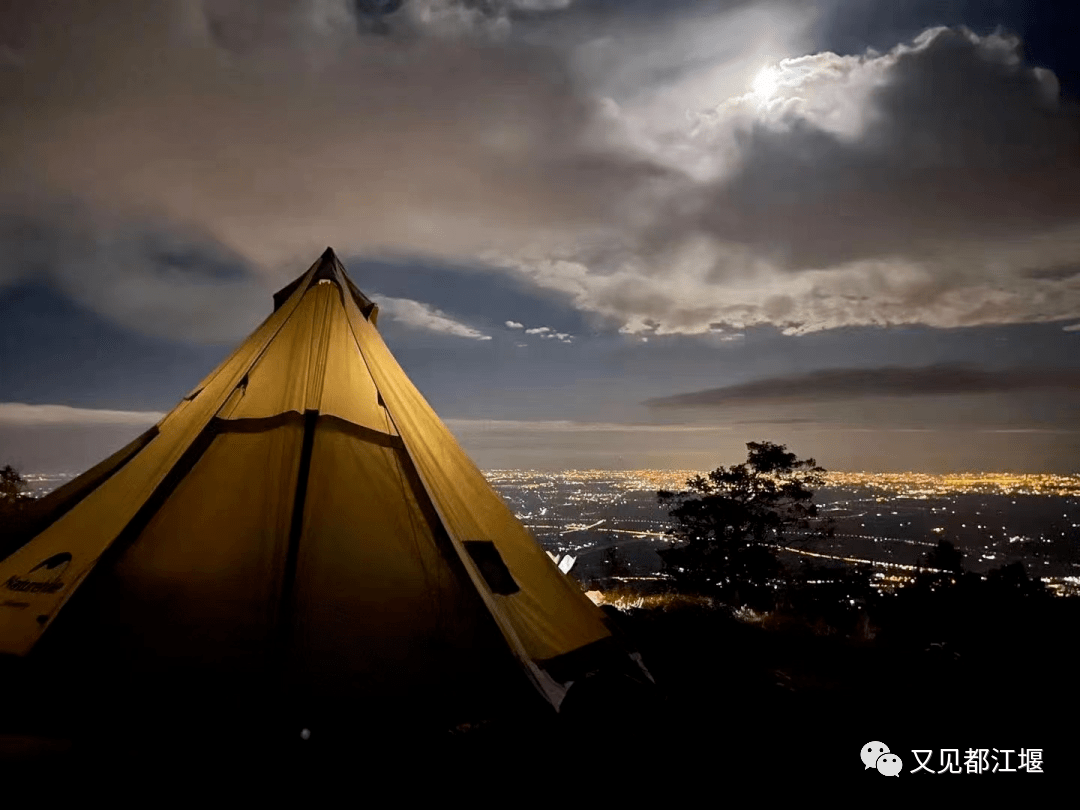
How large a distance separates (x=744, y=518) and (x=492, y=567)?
16.2 m

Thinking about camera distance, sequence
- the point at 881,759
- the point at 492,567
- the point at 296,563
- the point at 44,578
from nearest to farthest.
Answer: the point at 296,563, the point at 44,578, the point at 881,759, the point at 492,567

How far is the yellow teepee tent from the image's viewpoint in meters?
3.77

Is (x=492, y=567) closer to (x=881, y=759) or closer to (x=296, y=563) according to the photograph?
(x=296, y=563)

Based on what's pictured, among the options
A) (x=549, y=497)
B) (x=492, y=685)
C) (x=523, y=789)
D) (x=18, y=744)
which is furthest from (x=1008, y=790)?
(x=549, y=497)

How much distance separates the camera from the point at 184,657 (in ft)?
12.3

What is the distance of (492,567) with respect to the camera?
4984 millimetres

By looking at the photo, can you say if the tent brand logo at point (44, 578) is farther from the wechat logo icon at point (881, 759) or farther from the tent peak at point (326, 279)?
the wechat logo icon at point (881, 759)

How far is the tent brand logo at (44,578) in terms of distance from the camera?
4.18m

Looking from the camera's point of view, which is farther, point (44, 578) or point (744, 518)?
point (744, 518)

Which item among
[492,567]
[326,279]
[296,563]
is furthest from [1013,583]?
[326,279]

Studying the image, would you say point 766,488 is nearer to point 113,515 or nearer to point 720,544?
point 720,544

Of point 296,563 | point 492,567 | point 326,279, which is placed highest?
point 326,279

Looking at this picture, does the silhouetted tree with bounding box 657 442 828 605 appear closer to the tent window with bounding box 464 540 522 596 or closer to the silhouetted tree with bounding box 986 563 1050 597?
the silhouetted tree with bounding box 986 563 1050 597

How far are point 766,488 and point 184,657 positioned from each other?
18.5 m
